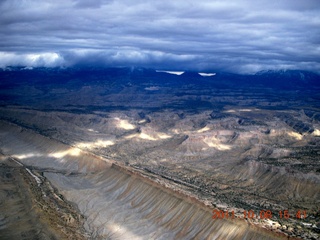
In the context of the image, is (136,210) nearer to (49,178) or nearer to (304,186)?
(49,178)

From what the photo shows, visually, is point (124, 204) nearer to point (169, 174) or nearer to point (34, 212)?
point (34, 212)

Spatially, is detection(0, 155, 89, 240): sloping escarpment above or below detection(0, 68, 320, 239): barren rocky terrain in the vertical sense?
above

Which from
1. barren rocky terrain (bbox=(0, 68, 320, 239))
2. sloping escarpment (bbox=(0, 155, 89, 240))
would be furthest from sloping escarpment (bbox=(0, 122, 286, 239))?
sloping escarpment (bbox=(0, 155, 89, 240))

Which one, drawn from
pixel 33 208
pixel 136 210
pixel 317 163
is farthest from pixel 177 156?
pixel 33 208

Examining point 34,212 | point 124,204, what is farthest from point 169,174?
point 34,212

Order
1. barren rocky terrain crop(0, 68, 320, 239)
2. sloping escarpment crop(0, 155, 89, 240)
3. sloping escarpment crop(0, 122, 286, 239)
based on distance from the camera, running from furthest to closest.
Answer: barren rocky terrain crop(0, 68, 320, 239)
sloping escarpment crop(0, 122, 286, 239)
sloping escarpment crop(0, 155, 89, 240)

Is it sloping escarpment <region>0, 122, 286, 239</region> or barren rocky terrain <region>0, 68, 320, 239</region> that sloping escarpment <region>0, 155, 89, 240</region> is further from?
sloping escarpment <region>0, 122, 286, 239</region>

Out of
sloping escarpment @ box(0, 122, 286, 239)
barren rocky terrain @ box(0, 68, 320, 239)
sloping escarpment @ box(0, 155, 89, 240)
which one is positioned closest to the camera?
sloping escarpment @ box(0, 155, 89, 240)

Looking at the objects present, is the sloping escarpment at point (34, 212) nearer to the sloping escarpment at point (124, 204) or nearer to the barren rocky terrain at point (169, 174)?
the barren rocky terrain at point (169, 174)

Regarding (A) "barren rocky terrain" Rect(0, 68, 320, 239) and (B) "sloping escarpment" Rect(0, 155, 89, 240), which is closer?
(B) "sloping escarpment" Rect(0, 155, 89, 240)

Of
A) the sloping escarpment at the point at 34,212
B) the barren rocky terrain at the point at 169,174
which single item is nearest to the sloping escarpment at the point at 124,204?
the barren rocky terrain at the point at 169,174
